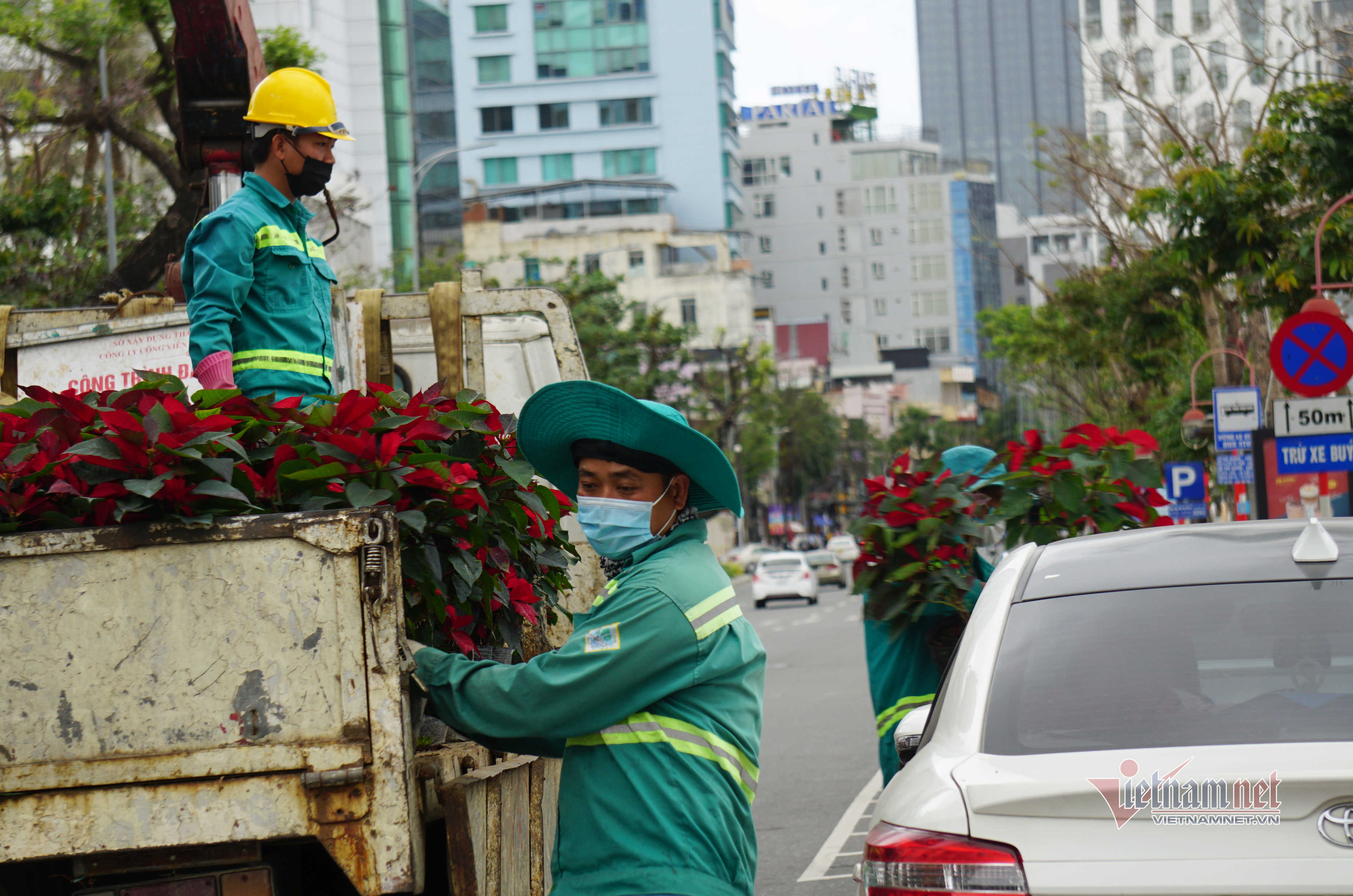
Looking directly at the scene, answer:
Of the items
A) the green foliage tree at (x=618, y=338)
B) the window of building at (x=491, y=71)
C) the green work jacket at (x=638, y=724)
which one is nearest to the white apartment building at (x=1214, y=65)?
the green foliage tree at (x=618, y=338)

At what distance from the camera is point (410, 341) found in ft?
22.3

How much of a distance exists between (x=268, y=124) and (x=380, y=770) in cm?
250

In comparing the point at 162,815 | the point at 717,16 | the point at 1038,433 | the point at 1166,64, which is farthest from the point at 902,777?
the point at 717,16

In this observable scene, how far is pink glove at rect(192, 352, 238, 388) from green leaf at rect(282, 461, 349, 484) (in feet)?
3.69

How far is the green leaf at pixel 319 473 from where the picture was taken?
3.02 meters

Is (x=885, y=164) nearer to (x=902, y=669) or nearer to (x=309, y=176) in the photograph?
(x=902, y=669)

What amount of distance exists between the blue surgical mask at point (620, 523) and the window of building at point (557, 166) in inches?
3115

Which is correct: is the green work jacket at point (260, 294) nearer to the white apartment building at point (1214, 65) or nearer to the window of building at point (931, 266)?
the white apartment building at point (1214, 65)

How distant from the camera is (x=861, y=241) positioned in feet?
426

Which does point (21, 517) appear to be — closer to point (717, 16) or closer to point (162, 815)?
point (162, 815)

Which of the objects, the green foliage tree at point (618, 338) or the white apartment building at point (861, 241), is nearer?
the green foliage tree at point (618, 338)

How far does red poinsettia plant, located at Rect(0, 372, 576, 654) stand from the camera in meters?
2.85

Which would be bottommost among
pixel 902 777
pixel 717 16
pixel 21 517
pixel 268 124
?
pixel 902 777

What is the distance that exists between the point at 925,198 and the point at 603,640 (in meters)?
133
